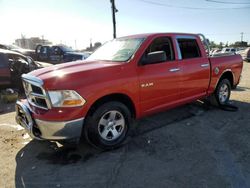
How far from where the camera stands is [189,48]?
5426mm

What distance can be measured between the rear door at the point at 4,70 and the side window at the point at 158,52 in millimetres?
5852

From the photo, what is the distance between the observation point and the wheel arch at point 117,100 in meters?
3.78

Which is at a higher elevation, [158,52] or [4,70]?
[158,52]

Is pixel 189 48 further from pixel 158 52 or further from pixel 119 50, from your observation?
pixel 119 50

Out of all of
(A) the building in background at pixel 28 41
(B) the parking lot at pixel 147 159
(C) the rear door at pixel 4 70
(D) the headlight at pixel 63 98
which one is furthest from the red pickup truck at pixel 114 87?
(A) the building in background at pixel 28 41

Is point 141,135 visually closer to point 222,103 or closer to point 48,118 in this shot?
point 48,118

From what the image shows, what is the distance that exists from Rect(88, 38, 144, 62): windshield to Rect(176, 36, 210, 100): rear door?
42.3 inches

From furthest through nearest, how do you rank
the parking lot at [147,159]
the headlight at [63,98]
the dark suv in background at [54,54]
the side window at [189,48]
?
the dark suv in background at [54,54] < the side window at [189,48] < the headlight at [63,98] < the parking lot at [147,159]

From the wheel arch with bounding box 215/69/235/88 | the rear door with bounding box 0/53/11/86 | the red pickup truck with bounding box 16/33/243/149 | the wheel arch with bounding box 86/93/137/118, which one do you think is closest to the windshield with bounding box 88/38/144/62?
the red pickup truck with bounding box 16/33/243/149

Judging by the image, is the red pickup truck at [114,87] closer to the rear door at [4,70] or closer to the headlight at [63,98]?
the headlight at [63,98]

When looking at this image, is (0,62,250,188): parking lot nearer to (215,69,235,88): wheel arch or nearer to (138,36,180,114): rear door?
(138,36,180,114): rear door

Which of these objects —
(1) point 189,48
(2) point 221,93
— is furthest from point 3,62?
(2) point 221,93

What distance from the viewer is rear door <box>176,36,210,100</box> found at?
5094 mm

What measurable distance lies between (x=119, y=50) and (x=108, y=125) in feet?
5.23
